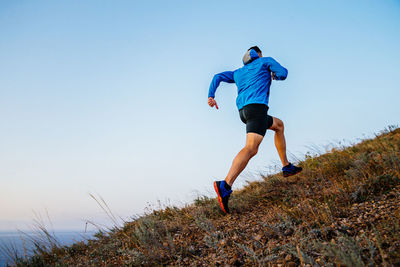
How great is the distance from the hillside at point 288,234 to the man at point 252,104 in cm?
Result: 47

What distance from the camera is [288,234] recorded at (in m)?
2.09

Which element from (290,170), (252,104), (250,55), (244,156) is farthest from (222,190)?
(250,55)

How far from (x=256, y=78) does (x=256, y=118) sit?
634 millimetres

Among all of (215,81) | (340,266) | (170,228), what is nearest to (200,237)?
(170,228)

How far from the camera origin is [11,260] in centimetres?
304

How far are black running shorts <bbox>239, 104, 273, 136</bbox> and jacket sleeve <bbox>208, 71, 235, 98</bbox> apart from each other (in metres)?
0.68

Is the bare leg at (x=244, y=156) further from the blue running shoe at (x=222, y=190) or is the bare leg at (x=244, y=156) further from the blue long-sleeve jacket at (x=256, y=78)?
the blue long-sleeve jacket at (x=256, y=78)

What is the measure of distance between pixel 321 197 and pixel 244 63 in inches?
87.1

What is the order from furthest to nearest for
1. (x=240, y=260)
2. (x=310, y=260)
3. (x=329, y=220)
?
(x=329, y=220)
(x=240, y=260)
(x=310, y=260)

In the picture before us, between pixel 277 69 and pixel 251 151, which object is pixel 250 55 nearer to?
pixel 277 69

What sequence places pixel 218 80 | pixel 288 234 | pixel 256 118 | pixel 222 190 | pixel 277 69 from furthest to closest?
pixel 218 80, pixel 277 69, pixel 256 118, pixel 222 190, pixel 288 234

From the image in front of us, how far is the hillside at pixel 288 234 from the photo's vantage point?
1500 millimetres

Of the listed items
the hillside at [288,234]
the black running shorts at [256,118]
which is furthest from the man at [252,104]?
the hillside at [288,234]

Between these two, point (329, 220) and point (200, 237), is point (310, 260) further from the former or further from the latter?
point (200, 237)
